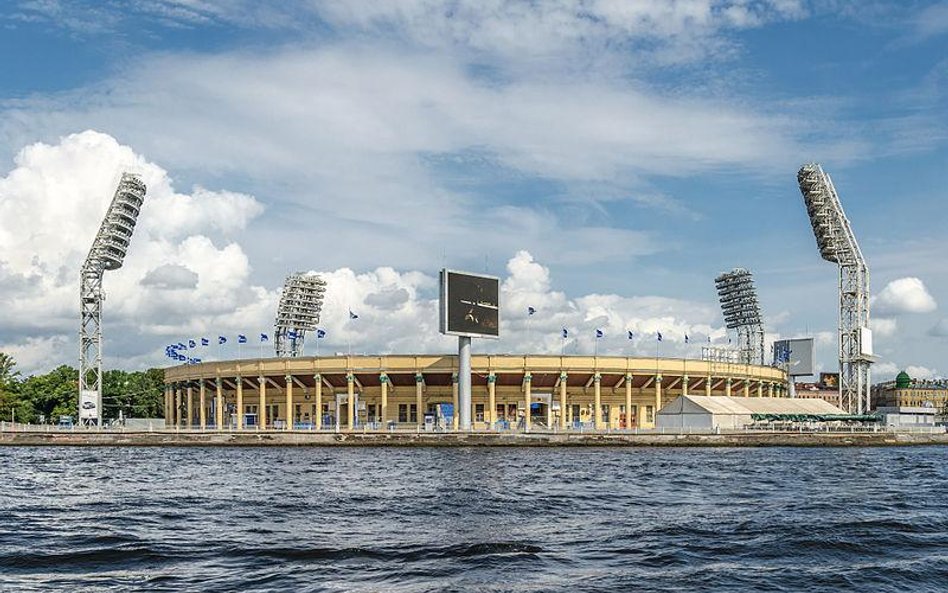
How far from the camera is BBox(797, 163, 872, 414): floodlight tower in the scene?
135 meters

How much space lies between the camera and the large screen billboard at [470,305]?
103 metres

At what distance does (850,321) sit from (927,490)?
92.7 meters

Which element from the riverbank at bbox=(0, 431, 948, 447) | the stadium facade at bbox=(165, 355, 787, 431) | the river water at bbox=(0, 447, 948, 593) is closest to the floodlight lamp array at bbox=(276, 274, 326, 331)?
→ the stadium facade at bbox=(165, 355, 787, 431)

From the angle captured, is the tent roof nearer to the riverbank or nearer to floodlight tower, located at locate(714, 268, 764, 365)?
the riverbank

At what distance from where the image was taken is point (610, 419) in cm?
12125

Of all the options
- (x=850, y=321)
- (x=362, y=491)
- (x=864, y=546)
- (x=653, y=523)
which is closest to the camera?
(x=864, y=546)

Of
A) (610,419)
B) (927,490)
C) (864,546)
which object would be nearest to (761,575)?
(864,546)

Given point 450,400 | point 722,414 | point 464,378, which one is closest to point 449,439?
point 464,378

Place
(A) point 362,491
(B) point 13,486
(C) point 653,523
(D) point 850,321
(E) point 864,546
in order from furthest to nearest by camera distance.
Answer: (D) point 850,321 < (B) point 13,486 < (A) point 362,491 < (C) point 653,523 < (E) point 864,546

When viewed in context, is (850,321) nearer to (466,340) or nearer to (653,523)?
(466,340)

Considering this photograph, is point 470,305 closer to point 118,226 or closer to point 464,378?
point 464,378

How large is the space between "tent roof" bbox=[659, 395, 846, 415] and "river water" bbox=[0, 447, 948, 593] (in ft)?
147

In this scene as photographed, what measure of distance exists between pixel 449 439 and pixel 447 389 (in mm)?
20838

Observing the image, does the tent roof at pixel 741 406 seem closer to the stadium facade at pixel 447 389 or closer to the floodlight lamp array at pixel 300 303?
the stadium facade at pixel 447 389
